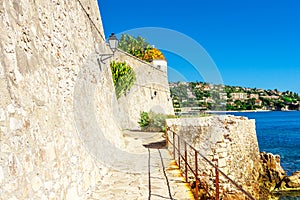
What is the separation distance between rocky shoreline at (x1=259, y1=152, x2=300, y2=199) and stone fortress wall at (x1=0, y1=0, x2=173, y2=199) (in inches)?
429

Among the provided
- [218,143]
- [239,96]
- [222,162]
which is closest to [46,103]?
[218,143]

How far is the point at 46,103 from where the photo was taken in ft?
14.0

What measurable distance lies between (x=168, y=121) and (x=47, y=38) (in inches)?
306

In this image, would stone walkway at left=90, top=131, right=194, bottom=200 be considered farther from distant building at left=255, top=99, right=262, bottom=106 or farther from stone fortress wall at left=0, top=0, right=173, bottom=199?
distant building at left=255, top=99, right=262, bottom=106

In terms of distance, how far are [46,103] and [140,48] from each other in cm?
3632

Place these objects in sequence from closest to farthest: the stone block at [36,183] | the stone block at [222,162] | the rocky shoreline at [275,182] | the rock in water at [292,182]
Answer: the stone block at [36,183] < the stone block at [222,162] < the rocky shoreline at [275,182] < the rock in water at [292,182]

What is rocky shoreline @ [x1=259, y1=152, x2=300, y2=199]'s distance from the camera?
591 inches

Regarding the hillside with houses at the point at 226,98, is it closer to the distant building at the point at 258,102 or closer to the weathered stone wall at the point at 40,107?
the distant building at the point at 258,102

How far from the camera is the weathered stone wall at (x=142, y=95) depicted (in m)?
19.0

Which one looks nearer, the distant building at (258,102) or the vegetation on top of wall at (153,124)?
the vegetation on top of wall at (153,124)

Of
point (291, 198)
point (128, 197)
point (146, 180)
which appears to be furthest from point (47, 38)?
point (291, 198)

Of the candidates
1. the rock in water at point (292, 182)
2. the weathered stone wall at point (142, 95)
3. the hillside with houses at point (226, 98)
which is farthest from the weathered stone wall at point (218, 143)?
the hillside with houses at point (226, 98)

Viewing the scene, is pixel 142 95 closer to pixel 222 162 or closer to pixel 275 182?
pixel 275 182

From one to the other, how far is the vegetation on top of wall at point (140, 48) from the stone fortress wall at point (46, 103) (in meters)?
30.1
